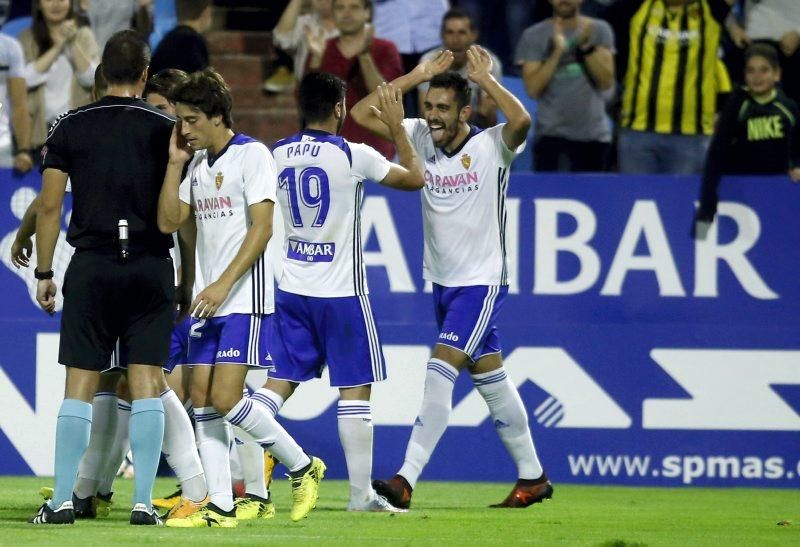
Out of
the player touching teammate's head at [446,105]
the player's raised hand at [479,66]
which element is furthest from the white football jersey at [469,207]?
the player's raised hand at [479,66]

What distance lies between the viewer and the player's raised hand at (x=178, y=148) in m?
6.96

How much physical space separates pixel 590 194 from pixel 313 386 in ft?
7.26

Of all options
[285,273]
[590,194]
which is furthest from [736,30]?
[285,273]

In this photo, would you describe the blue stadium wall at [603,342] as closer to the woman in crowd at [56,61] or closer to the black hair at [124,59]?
the woman in crowd at [56,61]

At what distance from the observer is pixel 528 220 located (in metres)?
10.6

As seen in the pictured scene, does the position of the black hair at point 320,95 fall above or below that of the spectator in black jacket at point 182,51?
above

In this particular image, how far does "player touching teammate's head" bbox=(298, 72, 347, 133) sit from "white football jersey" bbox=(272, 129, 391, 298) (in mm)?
93

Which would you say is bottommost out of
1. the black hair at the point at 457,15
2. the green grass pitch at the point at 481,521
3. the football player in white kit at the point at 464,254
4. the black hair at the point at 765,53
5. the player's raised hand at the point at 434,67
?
the green grass pitch at the point at 481,521

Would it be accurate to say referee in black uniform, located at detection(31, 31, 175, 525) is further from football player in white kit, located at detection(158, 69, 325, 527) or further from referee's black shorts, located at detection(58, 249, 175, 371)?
football player in white kit, located at detection(158, 69, 325, 527)

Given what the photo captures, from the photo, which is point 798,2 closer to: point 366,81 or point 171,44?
point 366,81

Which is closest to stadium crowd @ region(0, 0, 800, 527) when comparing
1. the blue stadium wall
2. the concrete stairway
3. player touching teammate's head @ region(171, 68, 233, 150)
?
player touching teammate's head @ region(171, 68, 233, 150)

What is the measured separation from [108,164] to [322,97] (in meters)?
1.25

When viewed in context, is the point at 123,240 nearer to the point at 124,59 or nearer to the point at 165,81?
the point at 124,59

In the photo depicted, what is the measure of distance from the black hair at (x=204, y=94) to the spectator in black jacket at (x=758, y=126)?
14.6 feet
